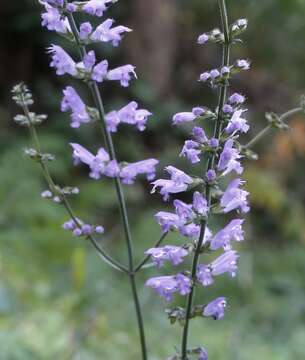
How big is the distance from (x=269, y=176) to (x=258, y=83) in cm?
248

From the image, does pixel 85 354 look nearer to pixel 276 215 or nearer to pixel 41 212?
pixel 41 212

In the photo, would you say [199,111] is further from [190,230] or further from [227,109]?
[190,230]

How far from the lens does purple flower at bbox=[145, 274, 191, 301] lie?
217 cm

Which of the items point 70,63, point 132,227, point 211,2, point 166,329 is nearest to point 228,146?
point 70,63

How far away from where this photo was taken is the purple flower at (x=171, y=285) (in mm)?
2166

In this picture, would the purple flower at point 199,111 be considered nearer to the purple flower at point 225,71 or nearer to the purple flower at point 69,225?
the purple flower at point 225,71

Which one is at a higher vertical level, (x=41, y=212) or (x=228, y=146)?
(x=41, y=212)

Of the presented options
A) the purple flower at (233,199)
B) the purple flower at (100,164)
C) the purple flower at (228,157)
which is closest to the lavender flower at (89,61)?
the purple flower at (100,164)

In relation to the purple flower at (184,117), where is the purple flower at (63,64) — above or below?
above

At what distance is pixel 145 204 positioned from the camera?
8.88 meters

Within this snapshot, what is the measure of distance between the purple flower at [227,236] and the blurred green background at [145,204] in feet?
4.82

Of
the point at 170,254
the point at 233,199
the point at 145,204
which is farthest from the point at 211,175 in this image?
the point at 145,204

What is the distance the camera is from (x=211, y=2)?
10242 millimetres

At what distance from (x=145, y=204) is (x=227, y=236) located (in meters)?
6.62
